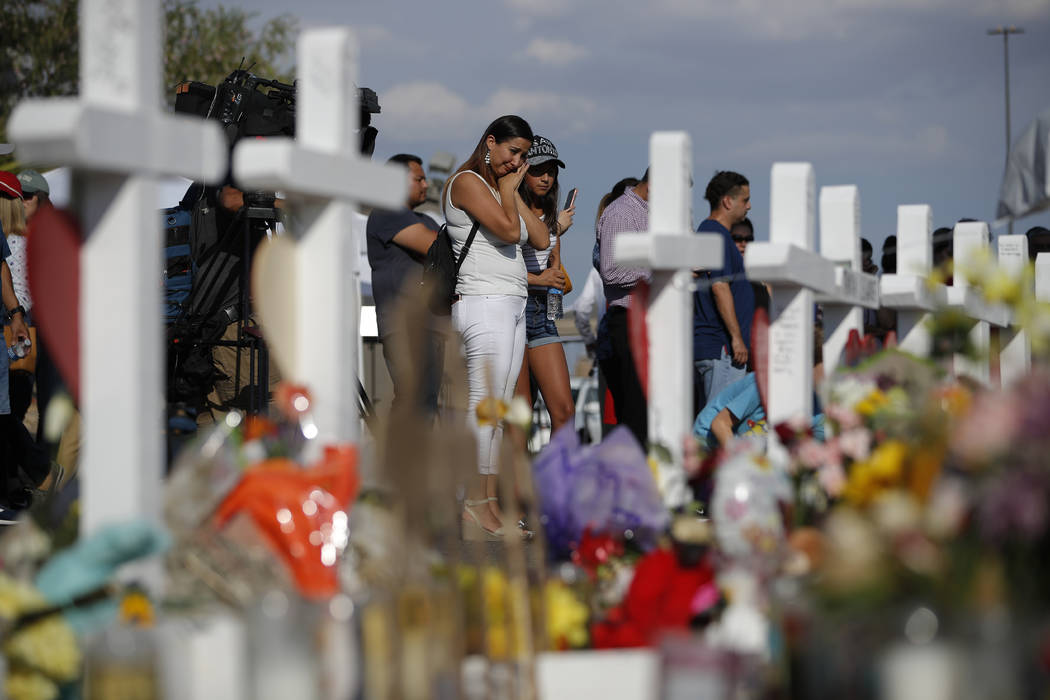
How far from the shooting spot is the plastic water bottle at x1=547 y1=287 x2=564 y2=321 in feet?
16.5

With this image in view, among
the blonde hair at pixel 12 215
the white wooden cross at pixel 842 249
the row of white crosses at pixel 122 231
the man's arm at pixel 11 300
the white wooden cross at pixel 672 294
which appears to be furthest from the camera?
the blonde hair at pixel 12 215

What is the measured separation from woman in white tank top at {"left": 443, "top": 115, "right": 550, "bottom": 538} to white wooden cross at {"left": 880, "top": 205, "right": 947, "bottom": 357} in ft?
4.18

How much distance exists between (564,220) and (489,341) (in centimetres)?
103

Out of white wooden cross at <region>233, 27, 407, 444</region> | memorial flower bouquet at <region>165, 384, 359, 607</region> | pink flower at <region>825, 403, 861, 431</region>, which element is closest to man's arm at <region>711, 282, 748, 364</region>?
pink flower at <region>825, 403, 861, 431</region>

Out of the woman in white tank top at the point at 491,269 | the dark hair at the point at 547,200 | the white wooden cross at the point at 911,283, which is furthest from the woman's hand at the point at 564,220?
the white wooden cross at the point at 911,283

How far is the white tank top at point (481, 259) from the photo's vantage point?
4.51 m

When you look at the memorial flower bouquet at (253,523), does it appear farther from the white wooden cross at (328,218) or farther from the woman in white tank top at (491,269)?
the woman in white tank top at (491,269)

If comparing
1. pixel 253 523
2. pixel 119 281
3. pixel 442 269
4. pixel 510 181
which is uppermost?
pixel 510 181

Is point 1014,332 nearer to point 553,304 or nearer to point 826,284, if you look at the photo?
point 553,304

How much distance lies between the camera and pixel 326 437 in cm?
219

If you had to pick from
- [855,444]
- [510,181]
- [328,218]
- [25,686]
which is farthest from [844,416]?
[510,181]

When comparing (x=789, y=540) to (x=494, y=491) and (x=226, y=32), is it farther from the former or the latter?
(x=226, y=32)

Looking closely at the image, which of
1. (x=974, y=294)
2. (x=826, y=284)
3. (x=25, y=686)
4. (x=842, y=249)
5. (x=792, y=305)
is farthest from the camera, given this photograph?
(x=974, y=294)

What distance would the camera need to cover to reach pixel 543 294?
5.04m
